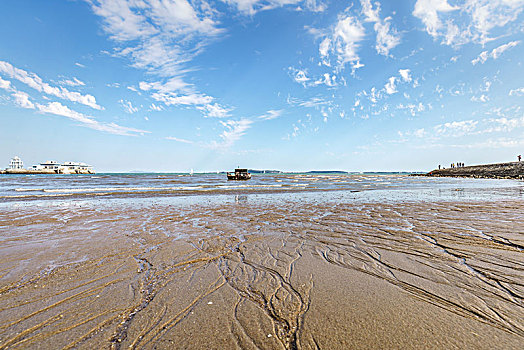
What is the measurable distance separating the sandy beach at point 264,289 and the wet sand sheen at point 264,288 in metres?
0.02

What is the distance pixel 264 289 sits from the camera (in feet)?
12.3

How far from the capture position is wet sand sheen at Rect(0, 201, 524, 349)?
2586 millimetres

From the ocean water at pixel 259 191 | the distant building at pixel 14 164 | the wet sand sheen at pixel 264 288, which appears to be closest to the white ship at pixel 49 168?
the distant building at pixel 14 164

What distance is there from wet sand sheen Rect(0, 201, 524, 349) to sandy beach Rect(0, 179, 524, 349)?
0.02 metres

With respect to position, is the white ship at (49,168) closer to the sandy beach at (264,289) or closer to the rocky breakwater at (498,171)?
the sandy beach at (264,289)

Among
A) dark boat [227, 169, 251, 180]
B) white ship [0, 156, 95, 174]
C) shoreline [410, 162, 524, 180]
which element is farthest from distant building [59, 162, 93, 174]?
shoreline [410, 162, 524, 180]

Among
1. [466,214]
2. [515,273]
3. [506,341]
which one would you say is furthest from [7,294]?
[466,214]

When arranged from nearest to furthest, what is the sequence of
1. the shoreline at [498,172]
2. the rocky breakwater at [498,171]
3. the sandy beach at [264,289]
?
the sandy beach at [264,289], the shoreline at [498,172], the rocky breakwater at [498,171]

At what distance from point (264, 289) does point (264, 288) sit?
35mm

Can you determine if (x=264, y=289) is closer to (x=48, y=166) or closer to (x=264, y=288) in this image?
(x=264, y=288)

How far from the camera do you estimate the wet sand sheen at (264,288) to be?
259 centimetres

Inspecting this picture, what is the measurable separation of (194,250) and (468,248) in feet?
22.6

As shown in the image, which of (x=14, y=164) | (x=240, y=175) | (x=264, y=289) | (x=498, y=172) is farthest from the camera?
(x=14, y=164)

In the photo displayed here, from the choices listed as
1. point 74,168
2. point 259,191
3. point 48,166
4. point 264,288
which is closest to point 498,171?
point 259,191
